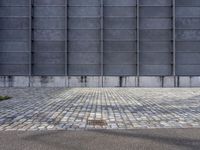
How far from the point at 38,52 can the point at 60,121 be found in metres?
21.2

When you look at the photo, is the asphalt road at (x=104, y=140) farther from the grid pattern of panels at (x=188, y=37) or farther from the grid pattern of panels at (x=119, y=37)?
the grid pattern of panels at (x=188, y=37)

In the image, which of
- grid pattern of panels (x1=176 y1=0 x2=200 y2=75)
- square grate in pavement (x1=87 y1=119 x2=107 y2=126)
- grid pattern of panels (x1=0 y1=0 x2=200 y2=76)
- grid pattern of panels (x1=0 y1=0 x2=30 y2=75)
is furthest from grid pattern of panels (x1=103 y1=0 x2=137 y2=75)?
square grate in pavement (x1=87 y1=119 x2=107 y2=126)

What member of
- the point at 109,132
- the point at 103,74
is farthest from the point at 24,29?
the point at 109,132

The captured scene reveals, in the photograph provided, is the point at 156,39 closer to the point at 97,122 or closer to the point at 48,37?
the point at 48,37

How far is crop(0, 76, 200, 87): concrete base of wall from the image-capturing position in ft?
93.6

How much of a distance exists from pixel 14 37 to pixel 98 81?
977 centimetres

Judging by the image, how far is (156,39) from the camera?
29.0m

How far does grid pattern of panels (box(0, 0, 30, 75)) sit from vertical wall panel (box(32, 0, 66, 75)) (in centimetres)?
92

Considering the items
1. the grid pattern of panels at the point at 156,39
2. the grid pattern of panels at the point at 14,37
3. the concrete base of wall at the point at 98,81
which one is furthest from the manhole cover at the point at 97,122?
the grid pattern of panels at the point at 14,37

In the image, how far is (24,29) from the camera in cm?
2917

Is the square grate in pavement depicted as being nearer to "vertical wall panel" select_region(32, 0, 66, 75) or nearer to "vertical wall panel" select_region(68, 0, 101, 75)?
"vertical wall panel" select_region(68, 0, 101, 75)

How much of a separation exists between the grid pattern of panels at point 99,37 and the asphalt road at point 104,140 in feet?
70.7

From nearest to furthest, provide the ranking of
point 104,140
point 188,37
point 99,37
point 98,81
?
point 104,140 → point 98,81 → point 188,37 → point 99,37

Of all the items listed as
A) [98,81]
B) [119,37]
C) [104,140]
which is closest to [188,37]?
[119,37]
